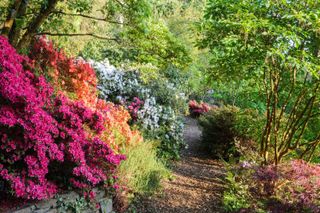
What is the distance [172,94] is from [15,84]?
21.9ft

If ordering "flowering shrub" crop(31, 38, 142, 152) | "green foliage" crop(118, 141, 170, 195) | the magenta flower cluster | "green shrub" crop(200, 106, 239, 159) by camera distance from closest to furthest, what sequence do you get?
1. the magenta flower cluster
2. "green foliage" crop(118, 141, 170, 195)
3. "flowering shrub" crop(31, 38, 142, 152)
4. "green shrub" crop(200, 106, 239, 159)

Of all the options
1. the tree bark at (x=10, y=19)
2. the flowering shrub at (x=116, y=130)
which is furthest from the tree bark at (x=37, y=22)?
the flowering shrub at (x=116, y=130)

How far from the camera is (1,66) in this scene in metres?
3.56

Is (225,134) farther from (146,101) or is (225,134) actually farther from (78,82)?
(78,82)

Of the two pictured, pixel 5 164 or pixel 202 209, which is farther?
pixel 202 209

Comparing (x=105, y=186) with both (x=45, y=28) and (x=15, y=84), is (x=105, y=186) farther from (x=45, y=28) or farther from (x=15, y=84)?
(x=45, y=28)

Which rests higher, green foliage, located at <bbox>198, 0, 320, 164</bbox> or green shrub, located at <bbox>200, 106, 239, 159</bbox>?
green foliage, located at <bbox>198, 0, 320, 164</bbox>

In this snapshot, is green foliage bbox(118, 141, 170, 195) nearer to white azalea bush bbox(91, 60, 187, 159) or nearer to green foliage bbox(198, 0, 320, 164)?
white azalea bush bbox(91, 60, 187, 159)

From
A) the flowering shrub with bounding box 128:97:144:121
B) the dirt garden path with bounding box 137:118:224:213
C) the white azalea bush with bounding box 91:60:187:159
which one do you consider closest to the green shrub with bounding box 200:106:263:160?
the dirt garden path with bounding box 137:118:224:213

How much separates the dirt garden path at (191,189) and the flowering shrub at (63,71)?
2.04 m

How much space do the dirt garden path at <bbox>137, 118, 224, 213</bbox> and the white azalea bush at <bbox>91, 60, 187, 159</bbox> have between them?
0.63 metres

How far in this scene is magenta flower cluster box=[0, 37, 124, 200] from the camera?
3277mm

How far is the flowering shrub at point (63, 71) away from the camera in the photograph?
214 inches

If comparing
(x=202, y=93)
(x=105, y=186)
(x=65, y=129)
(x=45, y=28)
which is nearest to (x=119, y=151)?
(x=105, y=186)
